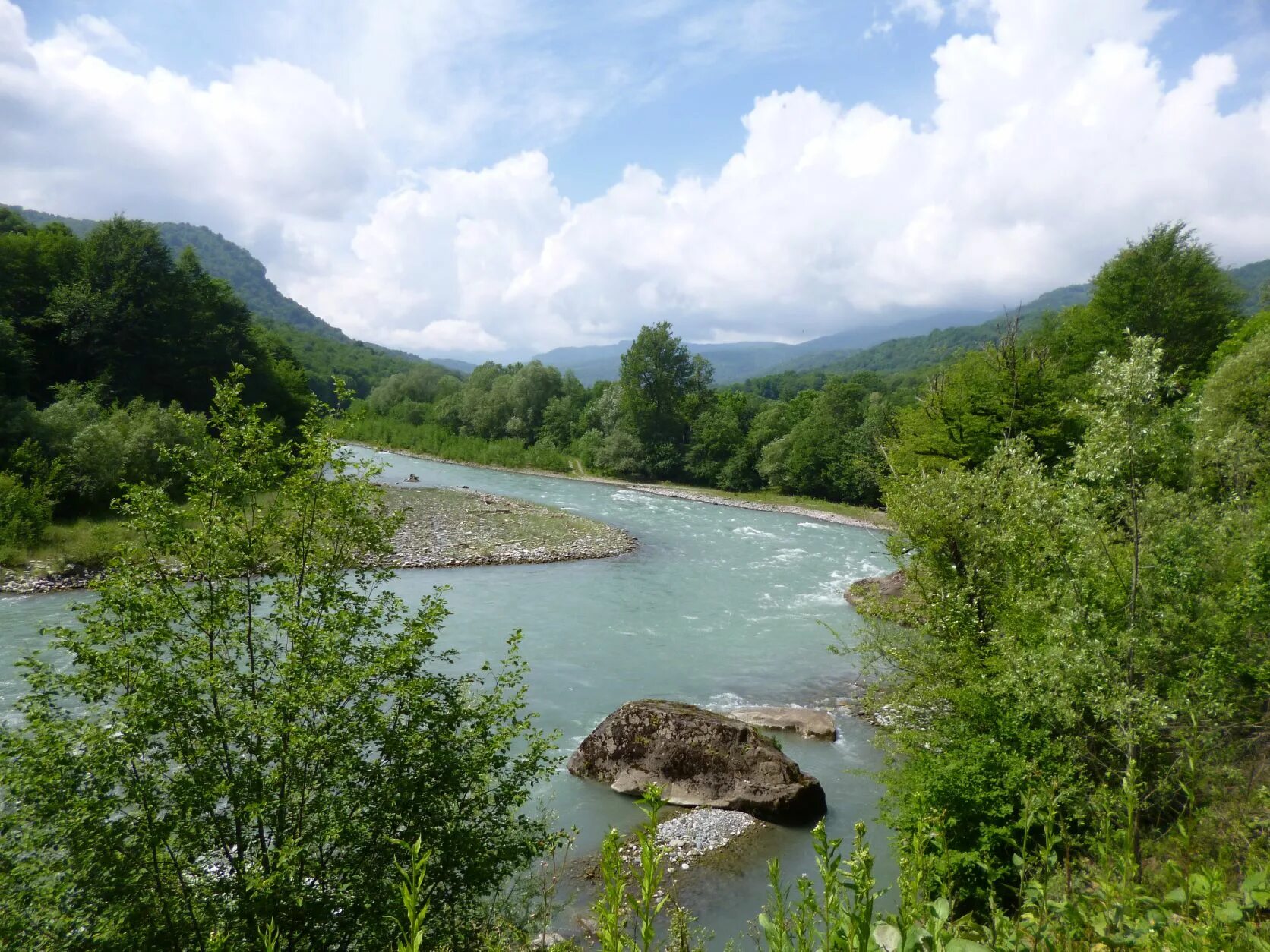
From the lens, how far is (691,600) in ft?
92.4

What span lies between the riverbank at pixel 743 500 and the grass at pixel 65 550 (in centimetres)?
1892

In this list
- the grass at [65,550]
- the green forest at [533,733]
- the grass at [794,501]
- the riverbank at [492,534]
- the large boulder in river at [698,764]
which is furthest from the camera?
the grass at [794,501]

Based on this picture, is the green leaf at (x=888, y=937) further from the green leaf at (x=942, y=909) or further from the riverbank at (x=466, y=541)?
the riverbank at (x=466, y=541)

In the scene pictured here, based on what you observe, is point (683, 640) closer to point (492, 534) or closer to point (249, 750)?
point (249, 750)

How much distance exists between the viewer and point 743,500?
201 feet

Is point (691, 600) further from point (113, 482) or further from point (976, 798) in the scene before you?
point (113, 482)

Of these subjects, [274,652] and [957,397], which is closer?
[274,652]

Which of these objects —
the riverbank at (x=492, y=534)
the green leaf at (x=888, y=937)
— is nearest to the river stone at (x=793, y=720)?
the green leaf at (x=888, y=937)

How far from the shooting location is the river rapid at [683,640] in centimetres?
1294

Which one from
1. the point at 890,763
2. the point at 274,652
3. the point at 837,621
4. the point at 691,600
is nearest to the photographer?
the point at 274,652

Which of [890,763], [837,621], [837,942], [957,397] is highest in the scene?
[957,397]

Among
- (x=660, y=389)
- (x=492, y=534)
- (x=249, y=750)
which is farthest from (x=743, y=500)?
(x=249, y=750)

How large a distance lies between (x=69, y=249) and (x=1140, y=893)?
62.6 m

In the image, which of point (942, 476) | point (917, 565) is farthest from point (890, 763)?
point (942, 476)
